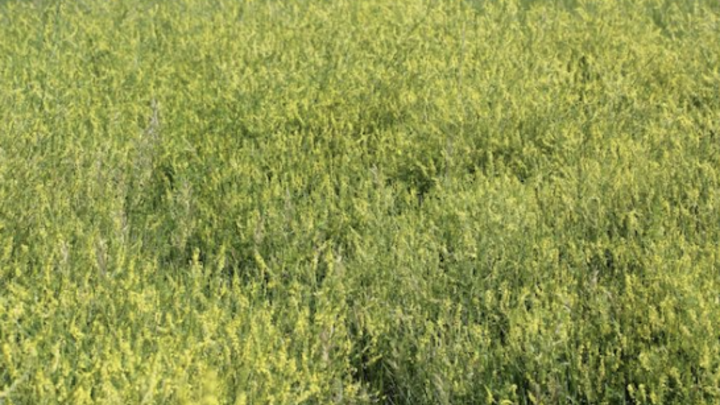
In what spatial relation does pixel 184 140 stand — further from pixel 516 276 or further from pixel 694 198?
pixel 694 198

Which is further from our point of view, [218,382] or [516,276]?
[516,276]

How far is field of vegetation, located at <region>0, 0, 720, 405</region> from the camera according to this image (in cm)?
258

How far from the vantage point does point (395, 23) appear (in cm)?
532

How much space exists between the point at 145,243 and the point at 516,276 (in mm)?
1318

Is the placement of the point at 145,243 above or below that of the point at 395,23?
below

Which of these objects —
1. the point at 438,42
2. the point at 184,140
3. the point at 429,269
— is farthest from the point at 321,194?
the point at 438,42

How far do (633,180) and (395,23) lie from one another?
224 centimetres

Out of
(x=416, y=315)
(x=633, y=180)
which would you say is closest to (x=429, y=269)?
(x=416, y=315)

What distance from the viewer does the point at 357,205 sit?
3.48 m

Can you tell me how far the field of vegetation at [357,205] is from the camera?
2.58 metres

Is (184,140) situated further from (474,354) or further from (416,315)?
(474,354)

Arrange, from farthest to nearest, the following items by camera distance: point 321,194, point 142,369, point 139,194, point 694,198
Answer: point 321,194 < point 139,194 < point 694,198 < point 142,369

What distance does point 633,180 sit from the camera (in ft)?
11.3

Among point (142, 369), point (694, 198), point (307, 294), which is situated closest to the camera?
point (142, 369)
